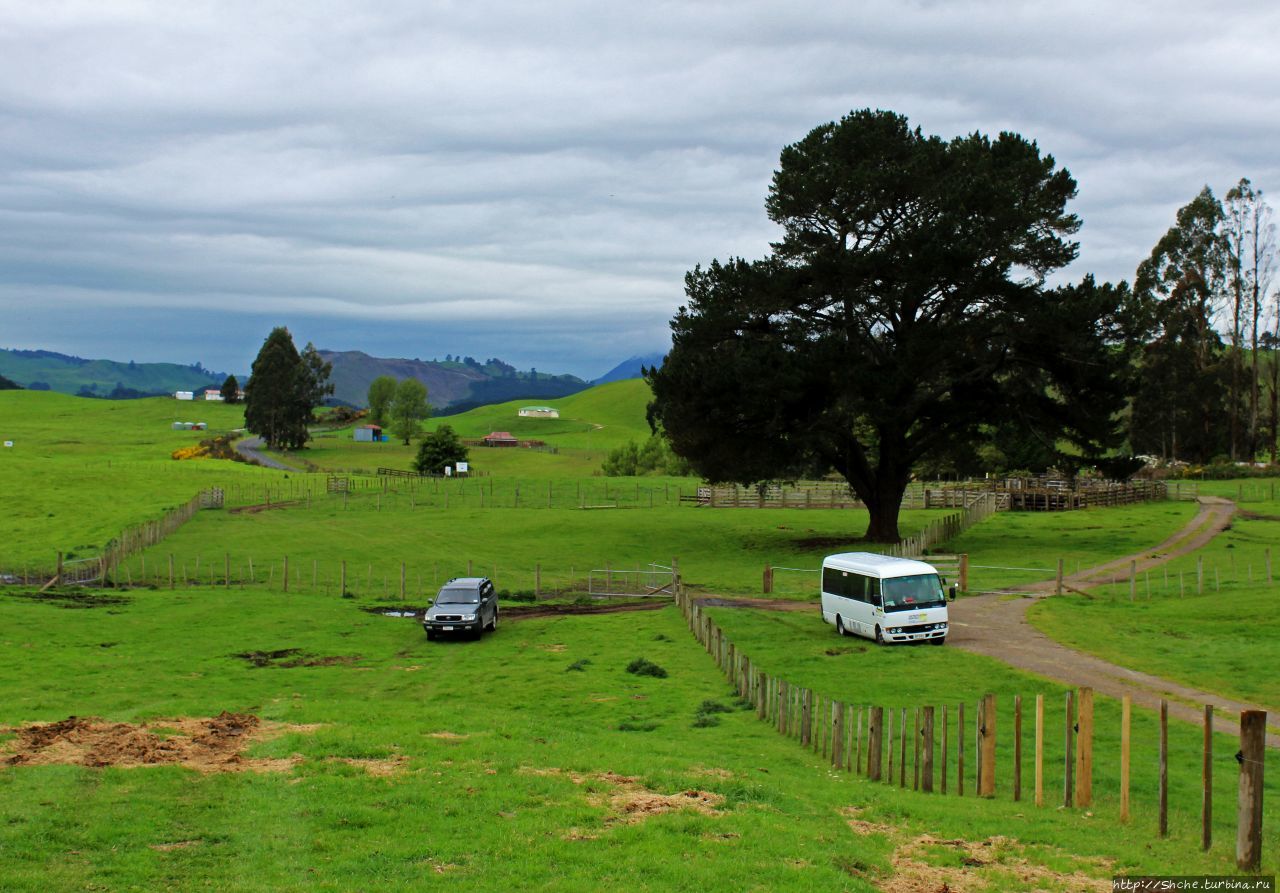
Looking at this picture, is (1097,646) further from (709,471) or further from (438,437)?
(438,437)

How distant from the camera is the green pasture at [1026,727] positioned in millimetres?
15672

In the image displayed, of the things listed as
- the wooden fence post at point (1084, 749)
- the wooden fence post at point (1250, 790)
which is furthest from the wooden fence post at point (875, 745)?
the wooden fence post at point (1250, 790)

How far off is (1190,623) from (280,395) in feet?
481

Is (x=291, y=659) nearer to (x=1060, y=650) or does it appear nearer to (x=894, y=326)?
(x=1060, y=650)

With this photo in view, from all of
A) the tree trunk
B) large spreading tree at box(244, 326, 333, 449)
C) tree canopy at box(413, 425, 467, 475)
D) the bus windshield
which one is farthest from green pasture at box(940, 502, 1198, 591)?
large spreading tree at box(244, 326, 333, 449)

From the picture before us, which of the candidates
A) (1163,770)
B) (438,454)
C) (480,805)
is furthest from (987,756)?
(438,454)

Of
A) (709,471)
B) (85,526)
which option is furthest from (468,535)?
(85,526)

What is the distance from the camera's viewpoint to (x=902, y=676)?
29688 millimetres

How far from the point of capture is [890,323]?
64062 mm

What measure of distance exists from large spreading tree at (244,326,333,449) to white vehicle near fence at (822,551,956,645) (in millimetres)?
141182

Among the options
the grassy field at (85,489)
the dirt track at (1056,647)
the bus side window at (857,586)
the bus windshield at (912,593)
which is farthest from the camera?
the grassy field at (85,489)

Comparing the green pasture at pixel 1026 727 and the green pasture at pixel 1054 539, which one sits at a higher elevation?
the green pasture at pixel 1054 539

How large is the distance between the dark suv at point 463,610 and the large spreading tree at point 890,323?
2223cm

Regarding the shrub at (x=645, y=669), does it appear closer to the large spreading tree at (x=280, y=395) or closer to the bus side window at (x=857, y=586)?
the bus side window at (x=857, y=586)
